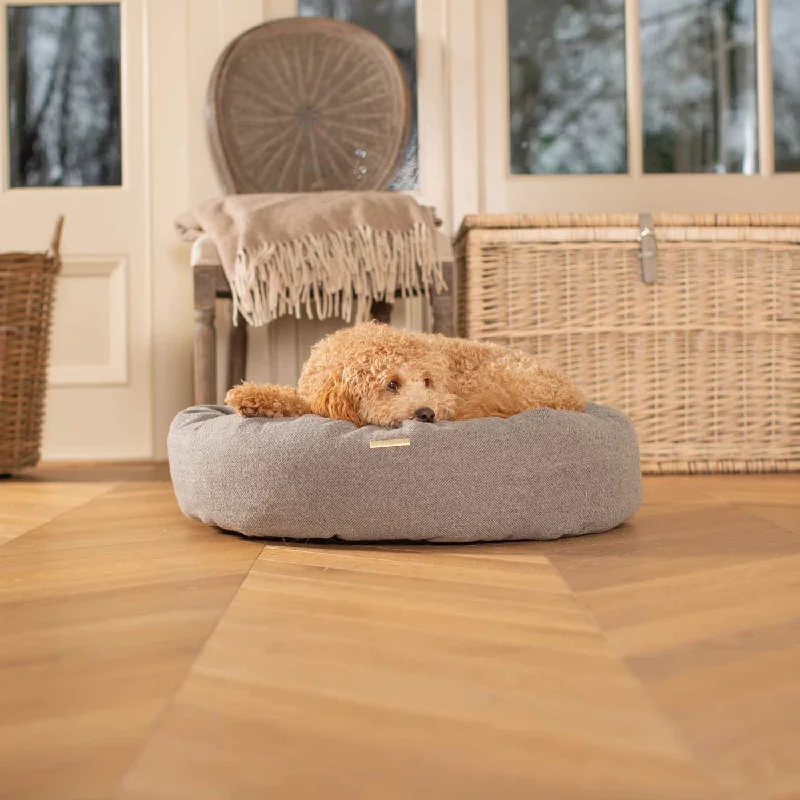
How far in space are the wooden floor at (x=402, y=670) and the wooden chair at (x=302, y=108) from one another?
1.54m

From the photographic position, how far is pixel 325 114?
2.51 meters

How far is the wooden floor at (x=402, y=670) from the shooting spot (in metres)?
0.51

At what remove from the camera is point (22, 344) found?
7.07ft

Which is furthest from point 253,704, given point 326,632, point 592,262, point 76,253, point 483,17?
point 483,17

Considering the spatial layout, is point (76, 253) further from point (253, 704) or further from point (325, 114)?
point (253, 704)

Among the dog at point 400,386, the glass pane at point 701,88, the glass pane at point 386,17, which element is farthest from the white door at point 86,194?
the glass pane at point 701,88

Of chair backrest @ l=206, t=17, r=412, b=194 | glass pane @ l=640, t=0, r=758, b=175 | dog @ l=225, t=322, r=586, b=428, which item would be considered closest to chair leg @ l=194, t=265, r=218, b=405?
chair backrest @ l=206, t=17, r=412, b=194

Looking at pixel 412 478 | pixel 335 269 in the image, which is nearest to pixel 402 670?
pixel 412 478

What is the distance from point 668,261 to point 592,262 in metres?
0.18

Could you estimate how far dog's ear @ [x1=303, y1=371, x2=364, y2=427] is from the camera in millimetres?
1284

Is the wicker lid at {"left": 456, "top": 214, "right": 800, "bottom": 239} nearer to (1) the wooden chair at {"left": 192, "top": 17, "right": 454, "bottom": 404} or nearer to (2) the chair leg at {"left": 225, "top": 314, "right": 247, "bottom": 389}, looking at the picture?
(1) the wooden chair at {"left": 192, "top": 17, "right": 454, "bottom": 404}

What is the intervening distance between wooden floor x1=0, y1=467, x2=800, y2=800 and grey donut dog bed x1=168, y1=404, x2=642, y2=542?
0.04 m

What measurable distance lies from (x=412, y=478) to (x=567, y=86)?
1.87m

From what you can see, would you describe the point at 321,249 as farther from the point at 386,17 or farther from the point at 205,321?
the point at 386,17
